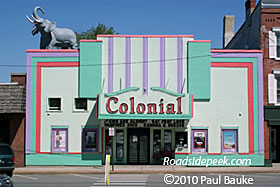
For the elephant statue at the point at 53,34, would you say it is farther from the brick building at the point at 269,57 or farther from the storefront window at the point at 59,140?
the brick building at the point at 269,57

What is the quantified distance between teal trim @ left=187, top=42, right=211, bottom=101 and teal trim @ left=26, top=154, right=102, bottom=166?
7.46 m

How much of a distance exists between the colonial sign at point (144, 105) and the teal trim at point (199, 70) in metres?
1.71

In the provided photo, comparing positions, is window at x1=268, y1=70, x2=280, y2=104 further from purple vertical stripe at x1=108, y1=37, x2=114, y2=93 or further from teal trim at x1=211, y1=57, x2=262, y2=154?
purple vertical stripe at x1=108, y1=37, x2=114, y2=93

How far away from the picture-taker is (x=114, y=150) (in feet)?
86.2

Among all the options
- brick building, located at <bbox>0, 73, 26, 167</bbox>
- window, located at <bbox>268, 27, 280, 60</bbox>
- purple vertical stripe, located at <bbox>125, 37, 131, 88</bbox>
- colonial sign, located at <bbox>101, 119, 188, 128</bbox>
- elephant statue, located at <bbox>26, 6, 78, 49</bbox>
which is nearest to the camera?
colonial sign, located at <bbox>101, 119, 188, 128</bbox>

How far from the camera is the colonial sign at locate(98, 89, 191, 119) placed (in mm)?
24391

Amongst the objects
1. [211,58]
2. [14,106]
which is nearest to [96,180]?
[14,106]

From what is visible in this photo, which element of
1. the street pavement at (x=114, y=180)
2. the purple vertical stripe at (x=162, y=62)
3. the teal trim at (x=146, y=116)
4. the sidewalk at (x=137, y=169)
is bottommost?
the sidewalk at (x=137, y=169)

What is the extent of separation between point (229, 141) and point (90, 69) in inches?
392

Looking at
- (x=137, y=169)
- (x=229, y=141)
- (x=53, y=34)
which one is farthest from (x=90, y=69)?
(x=229, y=141)

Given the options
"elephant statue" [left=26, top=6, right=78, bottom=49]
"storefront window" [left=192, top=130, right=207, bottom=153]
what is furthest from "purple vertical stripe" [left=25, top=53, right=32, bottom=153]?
"storefront window" [left=192, top=130, right=207, bottom=153]

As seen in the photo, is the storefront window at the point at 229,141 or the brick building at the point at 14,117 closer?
the brick building at the point at 14,117

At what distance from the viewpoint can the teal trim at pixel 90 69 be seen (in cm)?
2595

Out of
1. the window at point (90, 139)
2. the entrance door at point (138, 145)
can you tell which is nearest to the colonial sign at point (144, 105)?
the window at point (90, 139)
